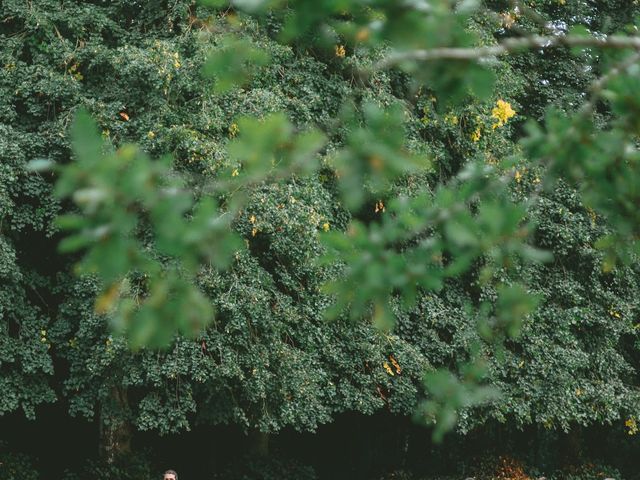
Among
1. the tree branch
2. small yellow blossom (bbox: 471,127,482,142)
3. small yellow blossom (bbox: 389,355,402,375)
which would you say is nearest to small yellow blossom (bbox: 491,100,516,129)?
small yellow blossom (bbox: 471,127,482,142)

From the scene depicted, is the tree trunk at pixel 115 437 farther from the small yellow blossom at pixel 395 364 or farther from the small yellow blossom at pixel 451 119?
the small yellow blossom at pixel 451 119

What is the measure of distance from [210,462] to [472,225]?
15.2m

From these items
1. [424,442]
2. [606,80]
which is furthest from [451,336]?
[606,80]

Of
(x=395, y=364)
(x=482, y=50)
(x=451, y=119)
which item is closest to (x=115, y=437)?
(x=395, y=364)

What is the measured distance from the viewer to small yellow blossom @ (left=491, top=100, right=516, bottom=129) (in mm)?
14547

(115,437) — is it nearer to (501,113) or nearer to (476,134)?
(476,134)

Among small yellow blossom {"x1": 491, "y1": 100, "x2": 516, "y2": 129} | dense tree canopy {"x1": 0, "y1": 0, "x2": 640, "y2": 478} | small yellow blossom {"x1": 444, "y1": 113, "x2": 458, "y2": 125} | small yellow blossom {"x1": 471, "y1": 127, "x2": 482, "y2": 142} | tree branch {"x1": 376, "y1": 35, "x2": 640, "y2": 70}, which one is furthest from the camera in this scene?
small yellow blossom {"x1": 471, "y1": 127, "x2": 482, "y2": 142}

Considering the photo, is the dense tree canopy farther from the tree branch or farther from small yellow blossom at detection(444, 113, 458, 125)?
the tree branch

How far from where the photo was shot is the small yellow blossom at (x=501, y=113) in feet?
47.7

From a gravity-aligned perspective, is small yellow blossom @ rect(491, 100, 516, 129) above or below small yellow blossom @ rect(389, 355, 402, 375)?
above

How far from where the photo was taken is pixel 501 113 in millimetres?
14711

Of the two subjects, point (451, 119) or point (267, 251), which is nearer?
point (267, 251)

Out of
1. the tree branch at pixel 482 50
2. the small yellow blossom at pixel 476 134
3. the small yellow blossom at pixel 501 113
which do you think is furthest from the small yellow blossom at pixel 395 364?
the tree branch at pixel 482 50

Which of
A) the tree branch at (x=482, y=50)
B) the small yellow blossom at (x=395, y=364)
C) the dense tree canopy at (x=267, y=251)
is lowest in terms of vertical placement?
the small yellow blossom at (x=395, y=364)
